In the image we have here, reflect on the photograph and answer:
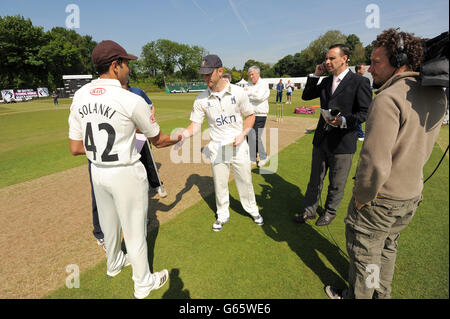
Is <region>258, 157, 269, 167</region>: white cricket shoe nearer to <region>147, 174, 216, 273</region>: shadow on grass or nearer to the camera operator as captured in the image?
Answer: <region>147, 174, 216, 273</region>: shadow on grass

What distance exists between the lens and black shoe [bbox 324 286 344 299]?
96.0 inches

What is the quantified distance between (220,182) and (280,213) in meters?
1.37

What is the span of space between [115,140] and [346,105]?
9.86 feet

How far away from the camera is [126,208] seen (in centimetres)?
223

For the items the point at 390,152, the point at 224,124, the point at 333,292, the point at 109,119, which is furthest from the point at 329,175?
the point at 109,119

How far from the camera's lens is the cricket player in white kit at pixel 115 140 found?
194cm

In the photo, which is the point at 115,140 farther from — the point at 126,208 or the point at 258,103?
the point at 258,103

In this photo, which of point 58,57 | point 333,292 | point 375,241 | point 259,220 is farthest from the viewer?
point 58,57

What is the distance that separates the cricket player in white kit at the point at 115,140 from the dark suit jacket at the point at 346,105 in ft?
7.79

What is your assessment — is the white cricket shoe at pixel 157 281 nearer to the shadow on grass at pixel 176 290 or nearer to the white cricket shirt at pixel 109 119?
the shadow on grass at pixel 176 290

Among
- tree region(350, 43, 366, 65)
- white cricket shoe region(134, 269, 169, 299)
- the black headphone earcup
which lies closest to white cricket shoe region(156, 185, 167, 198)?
white cricket shoe region(134, 269, 169, 299)

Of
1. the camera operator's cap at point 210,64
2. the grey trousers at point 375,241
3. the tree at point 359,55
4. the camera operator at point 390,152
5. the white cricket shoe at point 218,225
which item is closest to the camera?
the camera operator at point 390,152

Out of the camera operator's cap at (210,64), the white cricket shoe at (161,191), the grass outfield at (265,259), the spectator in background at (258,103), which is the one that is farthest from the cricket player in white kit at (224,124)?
the spectator in background at (258,103)

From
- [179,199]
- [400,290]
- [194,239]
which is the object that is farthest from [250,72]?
[400,290]
